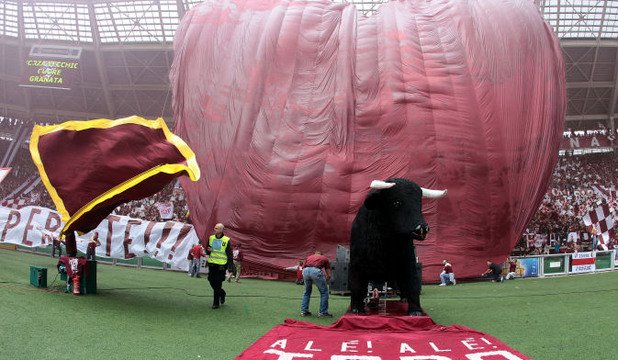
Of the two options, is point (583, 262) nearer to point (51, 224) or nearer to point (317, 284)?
point (317, 284)

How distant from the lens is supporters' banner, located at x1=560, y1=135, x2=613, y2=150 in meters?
34.6

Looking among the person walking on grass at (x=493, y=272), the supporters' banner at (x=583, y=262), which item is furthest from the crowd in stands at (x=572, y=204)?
the person walking on grass at (x=493, y=272)

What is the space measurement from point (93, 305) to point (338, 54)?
9.92 m

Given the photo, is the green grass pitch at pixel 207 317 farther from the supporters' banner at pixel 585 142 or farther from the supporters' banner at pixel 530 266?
the supporters' banner at pixel 585 142

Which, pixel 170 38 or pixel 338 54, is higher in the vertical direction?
pixel 170 38

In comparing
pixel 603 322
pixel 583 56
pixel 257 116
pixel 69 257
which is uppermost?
pixel 583 56

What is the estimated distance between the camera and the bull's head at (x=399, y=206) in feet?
23.8

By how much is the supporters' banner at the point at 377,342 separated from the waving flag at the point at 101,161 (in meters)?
3.46

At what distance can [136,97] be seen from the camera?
3488 cm

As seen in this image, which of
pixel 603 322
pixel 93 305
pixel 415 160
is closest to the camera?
pixel 603 322

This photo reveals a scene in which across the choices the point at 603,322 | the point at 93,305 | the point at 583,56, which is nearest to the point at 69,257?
the point at 93,305

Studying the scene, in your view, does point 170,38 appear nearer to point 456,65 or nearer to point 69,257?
point 456,65

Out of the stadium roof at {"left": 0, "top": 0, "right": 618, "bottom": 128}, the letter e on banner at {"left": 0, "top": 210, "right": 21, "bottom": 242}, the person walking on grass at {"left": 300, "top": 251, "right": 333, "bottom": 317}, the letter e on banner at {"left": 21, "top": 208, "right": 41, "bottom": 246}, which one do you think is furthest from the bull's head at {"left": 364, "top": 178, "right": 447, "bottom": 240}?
the stadium roof at {"left": 0, "top": 0, "right": 618, "bottom": 128}

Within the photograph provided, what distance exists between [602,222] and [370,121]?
37.9ft
